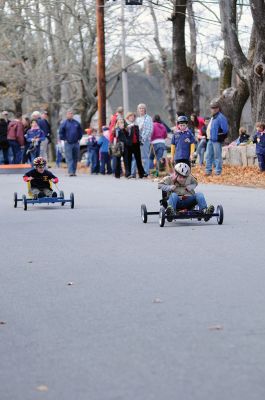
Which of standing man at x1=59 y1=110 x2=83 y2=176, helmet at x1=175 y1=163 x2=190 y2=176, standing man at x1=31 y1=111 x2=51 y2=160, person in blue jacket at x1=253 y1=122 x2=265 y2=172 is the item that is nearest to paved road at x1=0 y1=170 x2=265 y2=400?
helmet at x1=175 y1=163 x2=190 y2=176

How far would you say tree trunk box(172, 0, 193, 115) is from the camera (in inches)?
1533

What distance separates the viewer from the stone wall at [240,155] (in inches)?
1300

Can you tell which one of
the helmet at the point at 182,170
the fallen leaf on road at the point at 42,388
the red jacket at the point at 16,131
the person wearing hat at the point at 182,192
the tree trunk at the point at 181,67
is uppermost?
the tree trunk at the point at 181,67

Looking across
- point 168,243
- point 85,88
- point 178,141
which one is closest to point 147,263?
point 168,243

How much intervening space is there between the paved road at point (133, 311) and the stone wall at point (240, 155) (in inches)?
672

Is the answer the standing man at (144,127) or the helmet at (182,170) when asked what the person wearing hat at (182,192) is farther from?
the standing man at (144,127)

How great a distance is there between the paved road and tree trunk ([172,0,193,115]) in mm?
23373

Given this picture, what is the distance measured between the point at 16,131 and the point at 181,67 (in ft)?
19.4

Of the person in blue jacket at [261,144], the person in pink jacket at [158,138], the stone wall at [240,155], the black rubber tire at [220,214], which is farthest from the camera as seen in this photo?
the stone wall at [240,155]

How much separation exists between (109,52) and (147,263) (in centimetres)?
4514

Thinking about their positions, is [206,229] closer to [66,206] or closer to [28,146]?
[66,206]

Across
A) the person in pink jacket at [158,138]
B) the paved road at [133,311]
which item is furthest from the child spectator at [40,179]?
the person in pink jacket at [158,138]

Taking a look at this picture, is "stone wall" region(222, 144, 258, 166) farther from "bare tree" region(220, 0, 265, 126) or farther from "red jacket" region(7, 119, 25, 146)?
"red jacket" region(7, 119, 25, 146)

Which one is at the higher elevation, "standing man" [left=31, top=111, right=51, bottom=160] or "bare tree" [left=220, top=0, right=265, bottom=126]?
"bare tree" [left=220, top=0, right=265, bottom=126]
